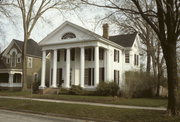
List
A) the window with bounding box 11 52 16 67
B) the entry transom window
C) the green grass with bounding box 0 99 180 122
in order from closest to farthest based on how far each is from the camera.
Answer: the green grass with bounding box 0 99 180 122, the entry transom window, the window with bounding box 11 52 16 67

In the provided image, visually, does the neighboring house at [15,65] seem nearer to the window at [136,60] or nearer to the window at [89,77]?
the window at [89,77]

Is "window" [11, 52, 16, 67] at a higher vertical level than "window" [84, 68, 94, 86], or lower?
higher

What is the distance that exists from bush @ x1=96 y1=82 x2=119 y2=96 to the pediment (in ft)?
20.2

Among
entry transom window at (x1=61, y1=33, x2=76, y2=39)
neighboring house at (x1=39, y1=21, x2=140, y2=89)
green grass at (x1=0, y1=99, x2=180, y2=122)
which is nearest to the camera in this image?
green grass at (x1=0, y1=99, x2=180, y2=122)

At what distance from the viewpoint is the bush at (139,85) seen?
23016mm

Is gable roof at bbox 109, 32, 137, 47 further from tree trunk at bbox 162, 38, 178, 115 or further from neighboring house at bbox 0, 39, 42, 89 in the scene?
tree trunk at bbox 162, 38, 178, 115

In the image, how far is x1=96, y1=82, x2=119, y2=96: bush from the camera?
24406 mm

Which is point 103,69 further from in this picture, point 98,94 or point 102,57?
point 98,94

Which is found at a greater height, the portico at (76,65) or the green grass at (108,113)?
the portico at (76,65)

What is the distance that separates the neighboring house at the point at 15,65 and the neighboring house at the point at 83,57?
10.3 metres

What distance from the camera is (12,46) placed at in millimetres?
41281

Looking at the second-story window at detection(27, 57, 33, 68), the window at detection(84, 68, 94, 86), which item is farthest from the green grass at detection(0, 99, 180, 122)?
the second-story window at detection(27, 57, 33, 68)

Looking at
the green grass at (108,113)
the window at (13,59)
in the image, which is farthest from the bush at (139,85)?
the window at (13,59)

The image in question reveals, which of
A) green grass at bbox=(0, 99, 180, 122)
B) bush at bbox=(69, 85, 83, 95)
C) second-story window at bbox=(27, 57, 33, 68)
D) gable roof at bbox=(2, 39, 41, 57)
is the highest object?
gable roof at bbox=(2, 39, 41, 57)
